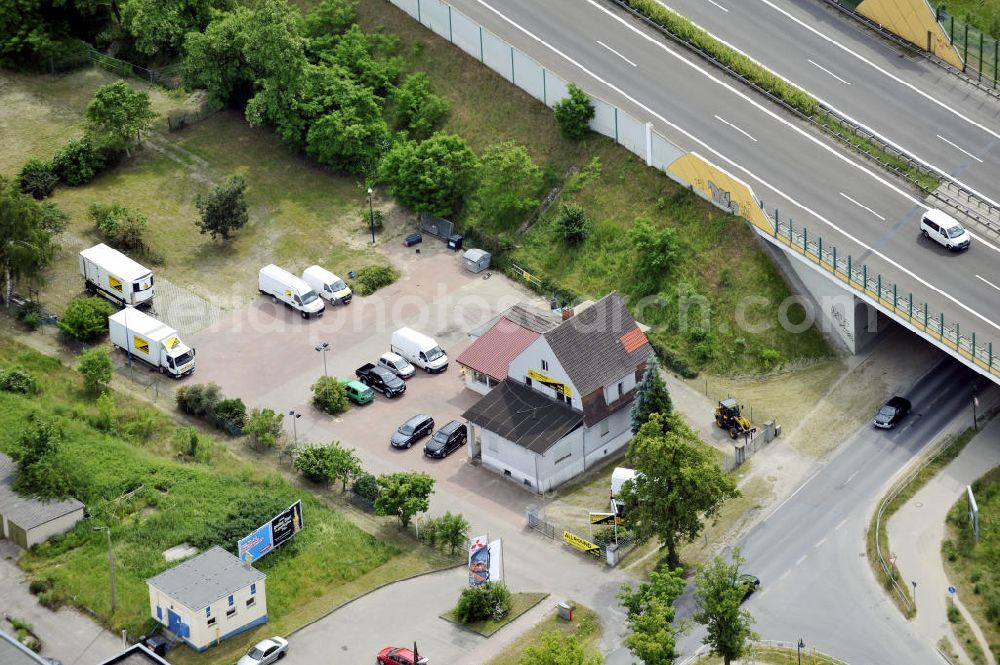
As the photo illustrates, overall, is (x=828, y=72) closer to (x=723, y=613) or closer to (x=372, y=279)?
(x=372, y=279)

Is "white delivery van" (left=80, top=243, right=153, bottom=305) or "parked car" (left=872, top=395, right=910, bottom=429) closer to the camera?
"parked car" (left=872, top=395, right=910, bottom=429)

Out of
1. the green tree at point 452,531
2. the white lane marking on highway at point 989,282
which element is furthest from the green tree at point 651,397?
the white lane marking on highway at point 989,282

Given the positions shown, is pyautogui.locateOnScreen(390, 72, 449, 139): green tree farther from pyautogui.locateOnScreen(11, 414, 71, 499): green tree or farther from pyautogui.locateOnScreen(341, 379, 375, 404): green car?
pyautogui.locateOnScreen(11, 414, 71, 499): green tree

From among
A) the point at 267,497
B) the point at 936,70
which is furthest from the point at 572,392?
the point at 936,70

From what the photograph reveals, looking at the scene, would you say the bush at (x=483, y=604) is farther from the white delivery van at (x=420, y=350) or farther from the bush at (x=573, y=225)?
the bush at (x=573, y=225)

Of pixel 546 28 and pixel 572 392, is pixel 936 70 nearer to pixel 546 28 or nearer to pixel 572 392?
pixel 546 28

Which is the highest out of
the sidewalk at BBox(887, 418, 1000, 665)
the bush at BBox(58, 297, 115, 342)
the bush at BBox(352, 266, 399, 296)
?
the sidewalk at BBox(887, 418, 1000, 665)

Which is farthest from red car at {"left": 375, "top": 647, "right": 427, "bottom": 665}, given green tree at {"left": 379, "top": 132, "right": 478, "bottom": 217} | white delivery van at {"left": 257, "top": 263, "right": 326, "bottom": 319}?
green tree at {"left": 379, "top": 132, "right": 478, "bottom": 217}
